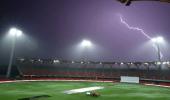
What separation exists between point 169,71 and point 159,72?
3007 millimetres

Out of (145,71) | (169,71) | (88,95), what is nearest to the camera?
(88,95)

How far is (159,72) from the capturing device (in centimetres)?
6581

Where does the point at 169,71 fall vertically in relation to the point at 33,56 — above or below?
below

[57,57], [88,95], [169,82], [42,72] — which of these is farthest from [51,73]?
[88,95]

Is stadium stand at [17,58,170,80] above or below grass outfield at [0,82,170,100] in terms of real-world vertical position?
above

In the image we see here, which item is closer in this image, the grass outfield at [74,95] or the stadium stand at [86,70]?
the grass outfield at [74,95]

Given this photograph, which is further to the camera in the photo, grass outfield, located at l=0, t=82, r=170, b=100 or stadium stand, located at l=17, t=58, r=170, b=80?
stadium stand, located at l=17, t=58, r=170, b=80

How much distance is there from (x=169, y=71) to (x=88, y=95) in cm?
4172

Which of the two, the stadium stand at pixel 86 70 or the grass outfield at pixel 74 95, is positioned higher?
the stadium stand at pixel 86 70

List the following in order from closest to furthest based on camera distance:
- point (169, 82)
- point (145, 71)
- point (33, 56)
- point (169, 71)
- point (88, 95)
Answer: point (88, 95), point (169, 82), point (169, 71), point (145, 71), point (33, 56)

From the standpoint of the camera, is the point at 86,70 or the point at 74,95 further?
the point at 86,70

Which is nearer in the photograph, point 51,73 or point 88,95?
point 88,95

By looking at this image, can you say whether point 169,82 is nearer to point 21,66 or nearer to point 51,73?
point 51,73

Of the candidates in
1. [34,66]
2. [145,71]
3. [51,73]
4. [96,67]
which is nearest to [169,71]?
[145,71]
